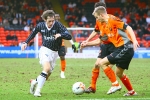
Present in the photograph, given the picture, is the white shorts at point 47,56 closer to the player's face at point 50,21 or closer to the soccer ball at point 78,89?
the player's face at point 50,21

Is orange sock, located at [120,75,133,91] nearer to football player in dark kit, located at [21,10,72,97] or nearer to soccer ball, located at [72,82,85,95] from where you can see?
soccer ball, located at [72,82,85,95]

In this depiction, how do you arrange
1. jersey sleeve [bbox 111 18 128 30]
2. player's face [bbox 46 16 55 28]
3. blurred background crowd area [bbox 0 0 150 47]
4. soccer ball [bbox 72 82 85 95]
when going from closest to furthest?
jersey sleeve [bbox 111 18 128 30], soccer ball [bbox 72 82 85 95], player's face [bbox 46 16 55 28], blurred background crowd area [bbox 0 0 150 47]

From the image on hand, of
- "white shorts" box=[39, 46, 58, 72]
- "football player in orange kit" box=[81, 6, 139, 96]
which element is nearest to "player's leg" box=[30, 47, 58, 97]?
"white shorts" box=[39, 46, 58, 72]

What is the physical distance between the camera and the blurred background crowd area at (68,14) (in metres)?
33.7

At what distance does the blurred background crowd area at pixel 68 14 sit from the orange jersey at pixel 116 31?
838 inches

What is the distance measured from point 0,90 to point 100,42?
2.99 m

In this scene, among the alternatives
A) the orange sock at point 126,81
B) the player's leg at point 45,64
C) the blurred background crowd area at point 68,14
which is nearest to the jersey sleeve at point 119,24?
the orange sock at point 126,81

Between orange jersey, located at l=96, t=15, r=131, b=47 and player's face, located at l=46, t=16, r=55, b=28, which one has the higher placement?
player's face, located at l=46, t=16, r=55, b=28

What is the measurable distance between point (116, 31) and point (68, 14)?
29268 mm

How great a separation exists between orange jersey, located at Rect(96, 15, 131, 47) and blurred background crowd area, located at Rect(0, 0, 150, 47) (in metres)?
21.3

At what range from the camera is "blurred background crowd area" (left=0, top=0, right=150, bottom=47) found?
33650mm

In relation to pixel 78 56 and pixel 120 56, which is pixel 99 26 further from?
pixel 78 56

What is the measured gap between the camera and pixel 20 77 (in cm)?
1619

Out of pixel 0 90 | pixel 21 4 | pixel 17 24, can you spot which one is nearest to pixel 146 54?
pixel 17 24
